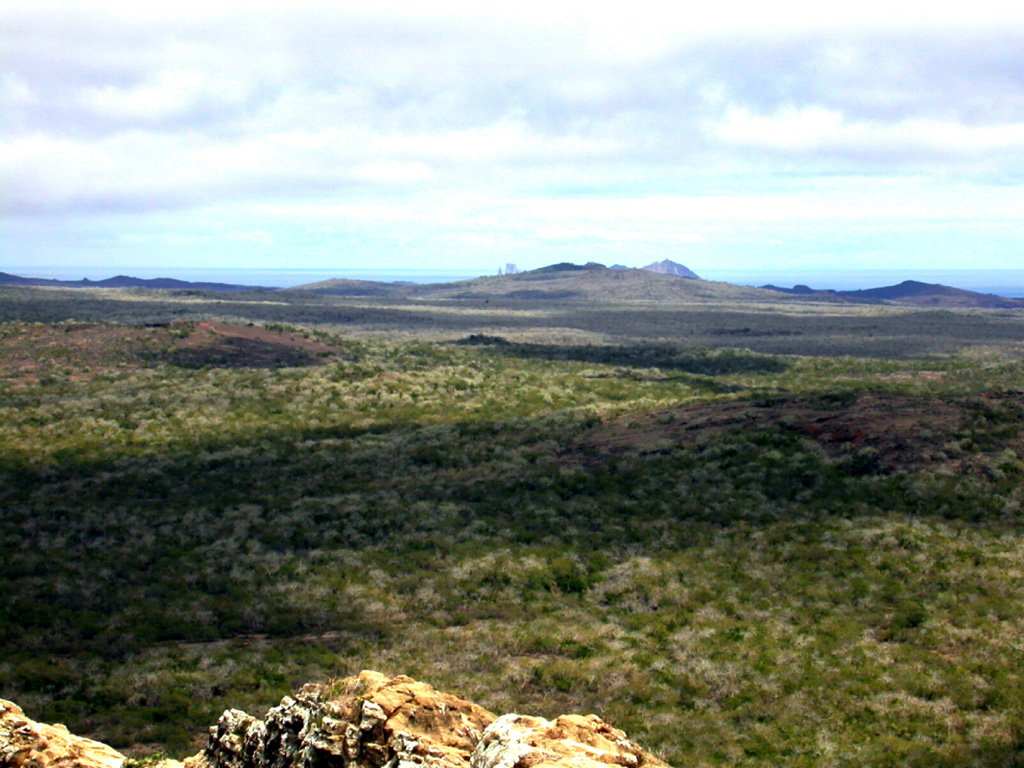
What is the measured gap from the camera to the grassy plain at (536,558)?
14656mm

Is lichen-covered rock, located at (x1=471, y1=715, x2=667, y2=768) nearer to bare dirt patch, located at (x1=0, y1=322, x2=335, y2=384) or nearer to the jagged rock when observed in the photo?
the jagged rock

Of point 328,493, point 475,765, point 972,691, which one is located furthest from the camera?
point 328,493

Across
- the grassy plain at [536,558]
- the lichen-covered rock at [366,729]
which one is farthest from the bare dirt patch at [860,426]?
the lichen-covered rock at [366,729]

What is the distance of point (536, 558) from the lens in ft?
73.9

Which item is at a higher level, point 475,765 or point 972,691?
point 475,765

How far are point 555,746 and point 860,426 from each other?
86.9 feet

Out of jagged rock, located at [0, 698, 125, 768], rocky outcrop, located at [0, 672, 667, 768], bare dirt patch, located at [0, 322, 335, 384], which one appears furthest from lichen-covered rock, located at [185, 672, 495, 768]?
bare dirt patch, located at [0, 322, 335, 384]

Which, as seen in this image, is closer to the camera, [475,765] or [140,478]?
[475,765]

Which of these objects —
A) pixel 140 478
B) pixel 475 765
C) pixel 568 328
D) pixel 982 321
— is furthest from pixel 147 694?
pixel 982 321

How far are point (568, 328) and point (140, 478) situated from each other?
7987cm

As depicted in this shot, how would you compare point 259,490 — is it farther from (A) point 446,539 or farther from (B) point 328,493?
(A) point 446,539

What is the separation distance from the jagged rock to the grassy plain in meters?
2.29

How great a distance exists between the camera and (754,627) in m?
17.8

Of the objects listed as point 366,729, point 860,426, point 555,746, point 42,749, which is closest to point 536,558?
point 42,749
